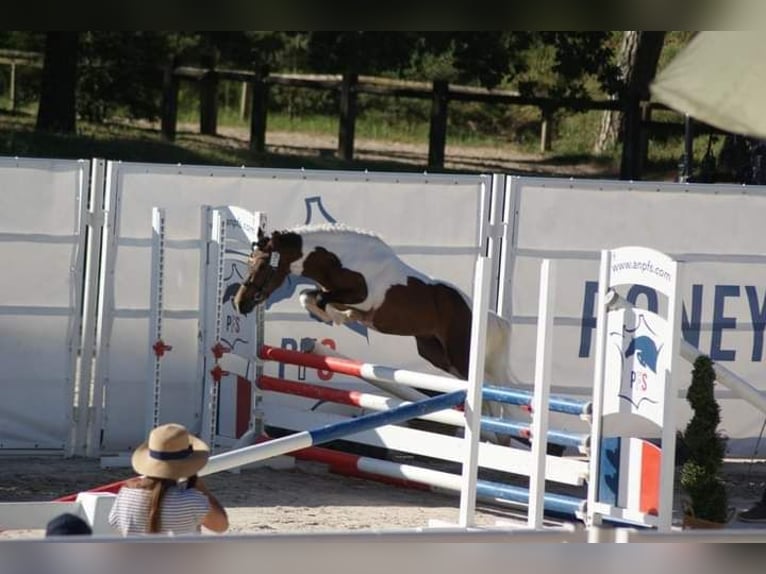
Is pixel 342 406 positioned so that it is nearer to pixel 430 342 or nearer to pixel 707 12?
pixel 430 342

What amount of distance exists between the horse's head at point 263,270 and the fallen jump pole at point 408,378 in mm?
482

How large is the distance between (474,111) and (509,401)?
16727 millimetres

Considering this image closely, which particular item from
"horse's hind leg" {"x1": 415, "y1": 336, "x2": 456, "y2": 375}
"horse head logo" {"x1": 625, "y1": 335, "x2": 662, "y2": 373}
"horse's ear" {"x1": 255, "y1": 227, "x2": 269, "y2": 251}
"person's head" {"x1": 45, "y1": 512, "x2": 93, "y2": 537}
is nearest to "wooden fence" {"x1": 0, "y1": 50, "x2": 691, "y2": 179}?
"horse's hind leg" {"x1": 415, "y1": 336, "x2": 456, "y2": 375}

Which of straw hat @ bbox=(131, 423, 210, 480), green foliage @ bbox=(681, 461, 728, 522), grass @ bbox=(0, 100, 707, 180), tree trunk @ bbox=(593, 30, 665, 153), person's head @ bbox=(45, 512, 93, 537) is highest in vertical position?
tree trunk @ bbox=(593, 30, 665, 153)

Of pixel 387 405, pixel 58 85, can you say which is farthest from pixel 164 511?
pixel 58 85

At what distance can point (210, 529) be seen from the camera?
A: 4.27 m

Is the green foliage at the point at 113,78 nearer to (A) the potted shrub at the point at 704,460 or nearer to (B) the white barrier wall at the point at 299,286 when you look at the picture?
(B) the white barrier wall at the point at 299,286

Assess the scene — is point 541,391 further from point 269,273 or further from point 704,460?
point 269,273

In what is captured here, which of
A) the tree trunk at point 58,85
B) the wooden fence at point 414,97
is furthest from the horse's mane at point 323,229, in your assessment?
the tree trunk at point 58,85

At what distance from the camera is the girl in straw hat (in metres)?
4.14

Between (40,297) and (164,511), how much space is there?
451cm

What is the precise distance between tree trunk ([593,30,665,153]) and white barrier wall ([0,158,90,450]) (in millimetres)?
8314

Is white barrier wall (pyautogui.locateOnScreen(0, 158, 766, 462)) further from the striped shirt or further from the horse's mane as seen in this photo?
the striped shirt

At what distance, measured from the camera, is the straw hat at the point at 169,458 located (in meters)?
4.18
